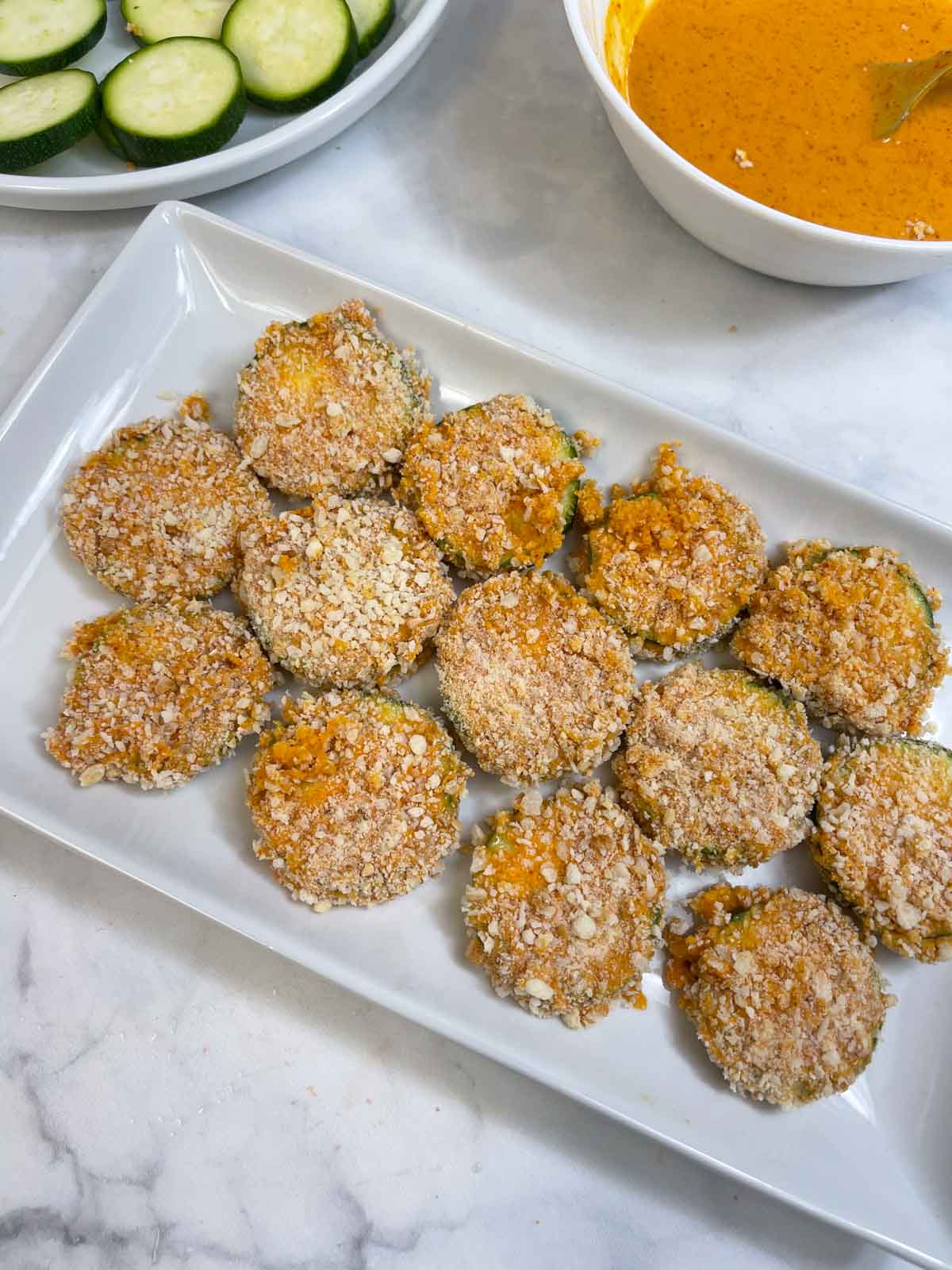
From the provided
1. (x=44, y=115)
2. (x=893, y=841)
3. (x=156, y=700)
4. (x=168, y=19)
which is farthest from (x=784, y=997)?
(x=168, y=19)

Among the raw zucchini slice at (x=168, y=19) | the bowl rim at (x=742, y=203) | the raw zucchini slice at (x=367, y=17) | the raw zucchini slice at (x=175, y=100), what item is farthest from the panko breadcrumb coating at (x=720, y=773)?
the raw zucchini slice at (x=168, y=19)

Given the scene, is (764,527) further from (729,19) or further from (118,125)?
(118,125)

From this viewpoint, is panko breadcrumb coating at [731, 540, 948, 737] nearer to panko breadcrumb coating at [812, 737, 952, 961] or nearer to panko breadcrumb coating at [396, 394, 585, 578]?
panko breadcrumb coating at [812, 737, 952, 961]

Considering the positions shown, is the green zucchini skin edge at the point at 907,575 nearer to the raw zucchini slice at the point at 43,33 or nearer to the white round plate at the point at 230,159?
the white round plate at the point at 230,159

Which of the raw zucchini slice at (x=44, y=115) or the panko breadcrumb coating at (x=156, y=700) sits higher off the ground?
the raw zucchini slice at (x=44, y=115)

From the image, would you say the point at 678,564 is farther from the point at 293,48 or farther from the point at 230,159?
the point at 293,48

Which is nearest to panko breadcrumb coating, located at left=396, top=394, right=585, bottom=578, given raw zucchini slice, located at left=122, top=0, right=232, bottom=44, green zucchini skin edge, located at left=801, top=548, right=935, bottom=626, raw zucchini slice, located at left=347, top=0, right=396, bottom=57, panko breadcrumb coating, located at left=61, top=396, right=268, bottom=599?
panko breadcrumb coating, located at left=61, top=396, right=268, bottom=599

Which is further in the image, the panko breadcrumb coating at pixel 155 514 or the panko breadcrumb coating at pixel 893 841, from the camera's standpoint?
the panko breadcrumb coating at pixel 155 514
